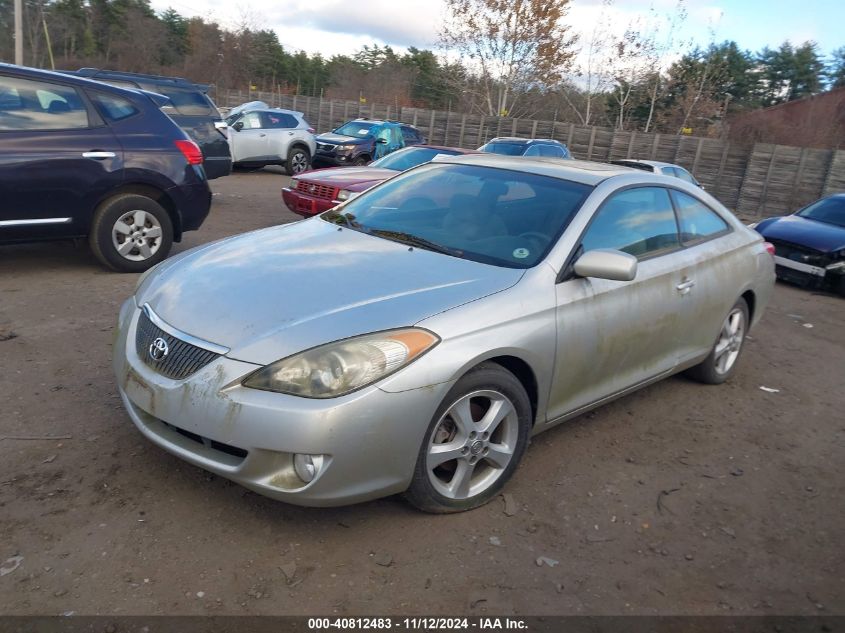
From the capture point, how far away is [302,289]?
10.8 ft

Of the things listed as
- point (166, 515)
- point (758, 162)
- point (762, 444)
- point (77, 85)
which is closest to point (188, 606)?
point (166, 515)

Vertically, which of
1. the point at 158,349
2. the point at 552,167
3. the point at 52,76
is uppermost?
the point at 52,76

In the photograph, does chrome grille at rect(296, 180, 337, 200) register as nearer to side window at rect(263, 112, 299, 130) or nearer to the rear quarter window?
the rear quarter window

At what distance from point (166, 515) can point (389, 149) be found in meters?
17.1

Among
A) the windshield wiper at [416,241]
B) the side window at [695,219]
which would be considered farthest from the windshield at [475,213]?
the side window at [695,219]

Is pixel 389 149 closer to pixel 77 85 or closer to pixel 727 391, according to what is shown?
pixel 77 85

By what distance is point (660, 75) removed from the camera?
29781 mm

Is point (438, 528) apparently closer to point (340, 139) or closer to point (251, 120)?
point (251, 120)

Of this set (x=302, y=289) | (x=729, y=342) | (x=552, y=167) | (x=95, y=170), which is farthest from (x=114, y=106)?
(x=729, y=342)

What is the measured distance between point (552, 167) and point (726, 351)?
206cm

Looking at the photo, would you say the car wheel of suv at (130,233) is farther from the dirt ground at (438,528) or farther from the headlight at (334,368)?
the headlight at (334,368)

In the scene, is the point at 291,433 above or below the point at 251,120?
below

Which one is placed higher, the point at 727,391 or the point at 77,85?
the point at 77,85

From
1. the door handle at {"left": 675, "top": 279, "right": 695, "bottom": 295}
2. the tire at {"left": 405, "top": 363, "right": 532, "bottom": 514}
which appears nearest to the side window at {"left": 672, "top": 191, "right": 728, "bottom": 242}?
the door handle at {"left": 675, "top": 279, "right": 695, "bottom": 295}
